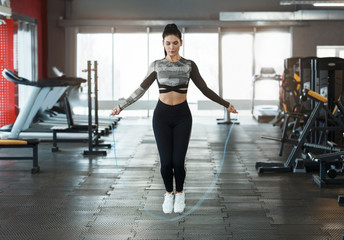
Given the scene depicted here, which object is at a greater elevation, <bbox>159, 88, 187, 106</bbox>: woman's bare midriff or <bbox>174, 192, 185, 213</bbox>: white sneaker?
<bbox>159, 88, 187, 106</bbox>: woman's bare midriff

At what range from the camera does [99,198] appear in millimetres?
4863

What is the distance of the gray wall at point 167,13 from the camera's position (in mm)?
14039

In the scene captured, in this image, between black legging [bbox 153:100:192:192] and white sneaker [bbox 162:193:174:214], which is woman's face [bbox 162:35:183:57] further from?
white sneaker [bbox 162:193:174:214]

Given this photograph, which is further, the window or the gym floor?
the window

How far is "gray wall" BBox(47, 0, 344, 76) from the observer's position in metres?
14.0

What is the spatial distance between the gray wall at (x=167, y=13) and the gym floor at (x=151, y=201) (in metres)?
7.04

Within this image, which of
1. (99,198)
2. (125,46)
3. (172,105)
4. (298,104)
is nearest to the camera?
(172,105)

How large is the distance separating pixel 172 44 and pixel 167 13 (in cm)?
1080

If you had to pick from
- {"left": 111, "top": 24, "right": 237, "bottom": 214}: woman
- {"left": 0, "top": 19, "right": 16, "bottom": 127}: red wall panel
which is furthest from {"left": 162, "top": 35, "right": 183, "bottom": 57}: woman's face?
{"left": 0, "top": 19, "right": 16, "bottom": 127}: red wall panel

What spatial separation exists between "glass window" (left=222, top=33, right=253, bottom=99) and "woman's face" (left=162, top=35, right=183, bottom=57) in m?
11.2

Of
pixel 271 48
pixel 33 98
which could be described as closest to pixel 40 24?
pixel 33 98

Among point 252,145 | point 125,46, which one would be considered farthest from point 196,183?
point 125,46

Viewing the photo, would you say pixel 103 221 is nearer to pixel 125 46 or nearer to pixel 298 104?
pixel 298 104

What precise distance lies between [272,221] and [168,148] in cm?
106
